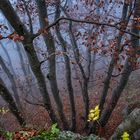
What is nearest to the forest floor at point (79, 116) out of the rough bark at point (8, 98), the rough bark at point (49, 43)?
the rough bark at point (49, 43)

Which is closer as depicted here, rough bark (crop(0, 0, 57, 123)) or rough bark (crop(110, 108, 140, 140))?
rough bark (crop(0, 0, 57, 123))

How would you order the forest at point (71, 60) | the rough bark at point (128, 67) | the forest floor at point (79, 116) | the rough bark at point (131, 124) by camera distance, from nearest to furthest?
1. the forest at point (71, 60)
2. the rough bark at point (131, 124)
3. the rough bark at point (128, 67)
4. the forest floor at point (79, 116)

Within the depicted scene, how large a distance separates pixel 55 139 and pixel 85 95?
26.6ft

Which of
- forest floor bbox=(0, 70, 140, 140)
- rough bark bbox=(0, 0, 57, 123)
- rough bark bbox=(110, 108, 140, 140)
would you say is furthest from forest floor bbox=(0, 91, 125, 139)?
rough bark bbox=(0, 0, 57, 123)

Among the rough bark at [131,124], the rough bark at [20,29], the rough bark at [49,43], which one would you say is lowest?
the rough bark at [131,124]

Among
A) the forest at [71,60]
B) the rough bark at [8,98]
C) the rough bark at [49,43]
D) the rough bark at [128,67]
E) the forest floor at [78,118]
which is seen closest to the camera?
the forest at [71,60]

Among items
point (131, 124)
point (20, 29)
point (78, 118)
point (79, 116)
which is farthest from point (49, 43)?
point (79, 116)

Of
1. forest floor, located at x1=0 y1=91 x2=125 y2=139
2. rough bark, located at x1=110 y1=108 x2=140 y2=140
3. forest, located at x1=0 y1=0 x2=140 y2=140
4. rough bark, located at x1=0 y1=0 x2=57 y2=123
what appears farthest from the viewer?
forest floor, located at x1=0 y1=91 x2=125 y2=139

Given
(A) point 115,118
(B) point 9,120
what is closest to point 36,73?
(A) point 115,118

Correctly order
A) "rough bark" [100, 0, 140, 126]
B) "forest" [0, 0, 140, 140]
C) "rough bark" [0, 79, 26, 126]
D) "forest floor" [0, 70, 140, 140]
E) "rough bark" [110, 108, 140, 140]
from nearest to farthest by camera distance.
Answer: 1. "forest" [0, 0, 140, 140]
2. "rough bark" [110, 108, 140, 140]
3. "rough bark" [0, 79, 26, 126]
4. "rough bark" [100, 0, 140, 126]
5. "forest floor" [0, 70, 140, 140]

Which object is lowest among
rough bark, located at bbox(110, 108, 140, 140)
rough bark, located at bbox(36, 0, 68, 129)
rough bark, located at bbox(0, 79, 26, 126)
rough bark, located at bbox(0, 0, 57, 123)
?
rough bark, located at bbox(110, 108, 140, 140)

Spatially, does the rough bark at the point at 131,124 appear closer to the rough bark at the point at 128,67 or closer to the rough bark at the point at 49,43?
the rough bark at the point at 128,67

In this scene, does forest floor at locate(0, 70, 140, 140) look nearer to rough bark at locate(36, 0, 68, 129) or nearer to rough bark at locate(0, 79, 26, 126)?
rough bark at locate(36, 0, 68, 129)

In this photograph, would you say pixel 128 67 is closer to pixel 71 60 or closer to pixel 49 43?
pixel 71 60
